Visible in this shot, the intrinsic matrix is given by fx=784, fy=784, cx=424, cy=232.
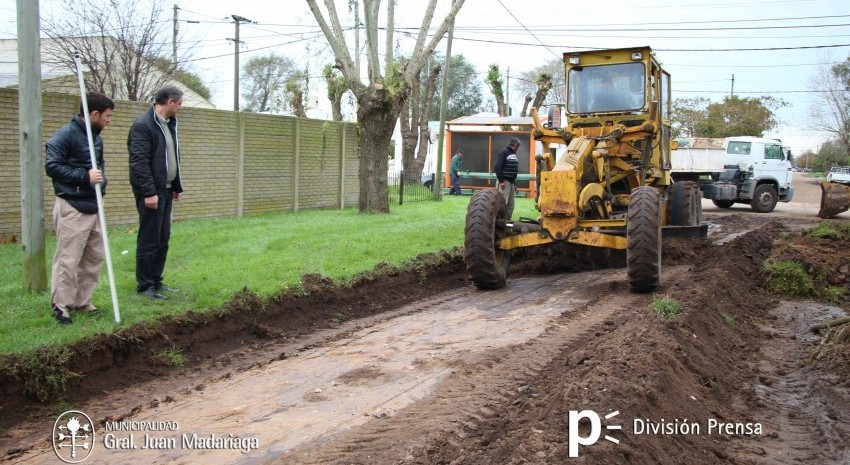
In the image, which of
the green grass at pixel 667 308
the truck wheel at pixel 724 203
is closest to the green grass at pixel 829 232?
the green grass at pixel 667 308

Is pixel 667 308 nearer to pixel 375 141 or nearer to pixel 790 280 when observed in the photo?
pixel 790 280

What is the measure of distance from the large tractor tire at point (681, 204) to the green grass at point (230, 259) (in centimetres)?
374

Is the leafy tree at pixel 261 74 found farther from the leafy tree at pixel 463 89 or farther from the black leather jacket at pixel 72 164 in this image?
the black leather jacket at pixel 72 164

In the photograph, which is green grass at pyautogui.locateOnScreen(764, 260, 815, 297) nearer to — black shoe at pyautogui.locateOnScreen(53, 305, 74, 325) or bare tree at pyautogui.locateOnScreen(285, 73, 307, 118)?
black shoe at pyautogui.locateOnScreen(53, 305, 74, 325)

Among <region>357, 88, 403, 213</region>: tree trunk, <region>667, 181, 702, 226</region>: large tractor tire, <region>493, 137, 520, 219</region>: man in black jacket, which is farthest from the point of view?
<region>357, 88, 403, 213</region>: tree trunk

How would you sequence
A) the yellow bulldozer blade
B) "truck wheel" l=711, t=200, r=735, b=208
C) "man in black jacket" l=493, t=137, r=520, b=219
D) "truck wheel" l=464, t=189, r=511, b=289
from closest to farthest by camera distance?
"truck wheel" l=464, t=189, r=511, b=289 < "man in black jacket" l=493, t=137, r=520, b=219 < the yellow bulldozer blade < "truck wheel" l=711, t=200, r=735, b=208

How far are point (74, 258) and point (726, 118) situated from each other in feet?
184

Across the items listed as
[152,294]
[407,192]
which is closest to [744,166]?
[407,192]

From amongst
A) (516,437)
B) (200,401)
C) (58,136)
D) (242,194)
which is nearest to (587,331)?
(516,437)

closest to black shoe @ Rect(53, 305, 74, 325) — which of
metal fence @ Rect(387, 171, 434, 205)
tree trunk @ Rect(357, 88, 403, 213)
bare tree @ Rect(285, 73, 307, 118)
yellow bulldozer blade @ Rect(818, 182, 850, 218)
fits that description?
tree trunk @ Rect(357, 88, 403, 213)

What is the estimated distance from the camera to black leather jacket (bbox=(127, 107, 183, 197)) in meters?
7.52

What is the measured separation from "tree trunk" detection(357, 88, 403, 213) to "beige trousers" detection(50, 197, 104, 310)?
32.6 feet

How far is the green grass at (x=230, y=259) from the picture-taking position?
6.70 meters

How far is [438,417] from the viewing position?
518 cm
